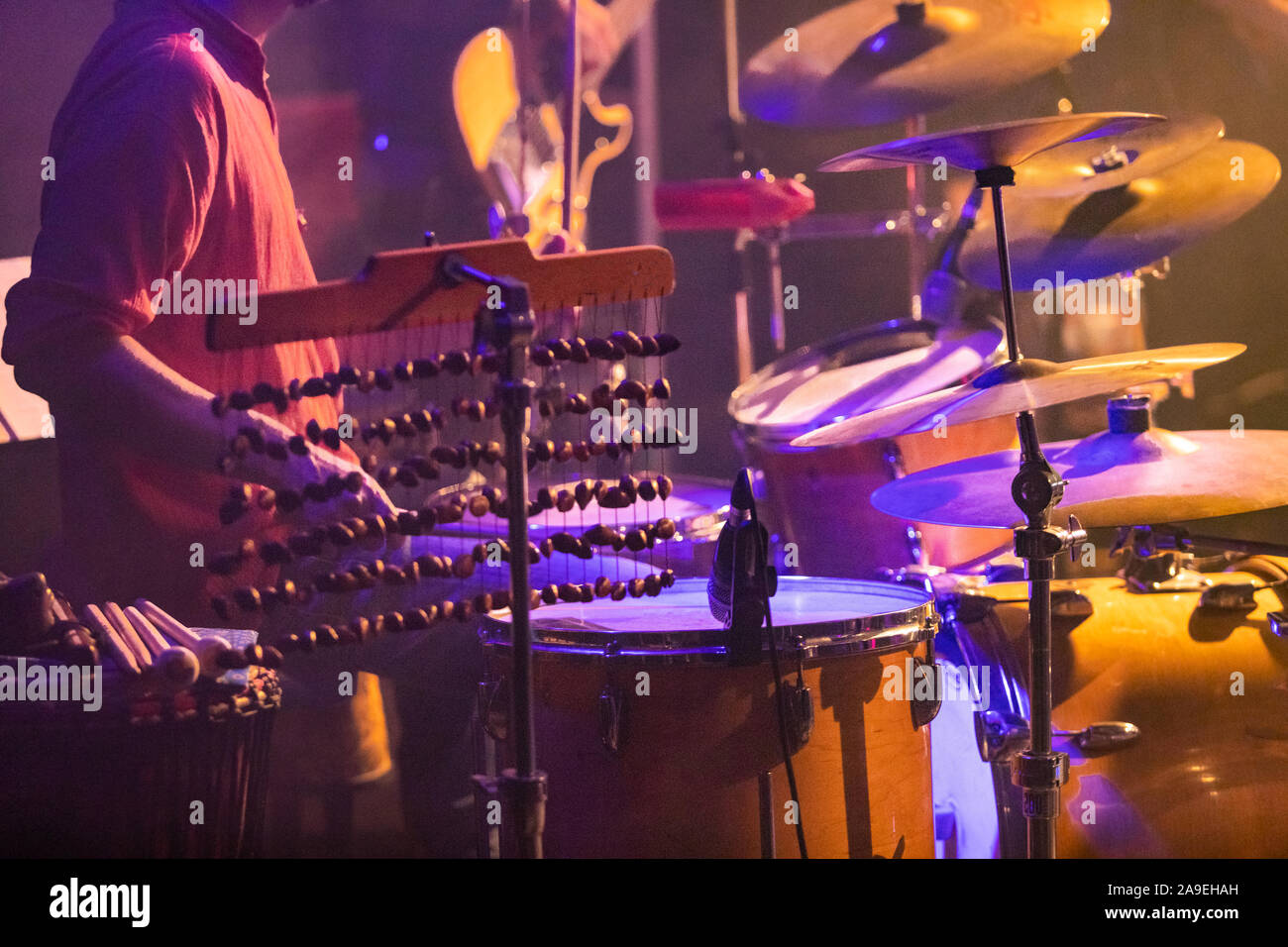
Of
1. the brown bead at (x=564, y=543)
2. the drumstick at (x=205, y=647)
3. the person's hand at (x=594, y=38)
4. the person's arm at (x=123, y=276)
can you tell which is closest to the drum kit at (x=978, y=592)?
the brown bead at (x=564, y=543)

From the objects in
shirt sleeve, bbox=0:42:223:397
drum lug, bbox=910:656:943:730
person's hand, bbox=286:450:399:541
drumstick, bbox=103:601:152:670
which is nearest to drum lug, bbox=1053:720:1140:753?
drum lug, bbox=910:656:943:730

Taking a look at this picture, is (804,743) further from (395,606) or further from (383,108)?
(383,108)

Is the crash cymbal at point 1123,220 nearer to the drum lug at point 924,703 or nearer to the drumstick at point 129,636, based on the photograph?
the drum lug at point 924,703

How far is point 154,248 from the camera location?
2.06 metres

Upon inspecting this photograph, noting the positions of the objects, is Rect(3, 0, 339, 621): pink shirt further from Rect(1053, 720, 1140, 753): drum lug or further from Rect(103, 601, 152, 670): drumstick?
Rect(1053, 720, 1140, 753): drum lug

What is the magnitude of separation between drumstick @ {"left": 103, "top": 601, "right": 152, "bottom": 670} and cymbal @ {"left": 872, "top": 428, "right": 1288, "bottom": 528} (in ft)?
3.96

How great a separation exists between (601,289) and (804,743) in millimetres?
748

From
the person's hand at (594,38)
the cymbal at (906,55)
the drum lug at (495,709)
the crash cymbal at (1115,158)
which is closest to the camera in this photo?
the drum lug at (495,709)

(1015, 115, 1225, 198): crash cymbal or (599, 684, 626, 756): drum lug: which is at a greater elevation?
(1015, 115, 1225, 198): crash cymbal

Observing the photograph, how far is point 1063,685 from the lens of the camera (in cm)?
211

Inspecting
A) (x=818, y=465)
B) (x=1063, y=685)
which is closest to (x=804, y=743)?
(x=1063, y=685)

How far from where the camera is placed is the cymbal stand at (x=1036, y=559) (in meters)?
1.85

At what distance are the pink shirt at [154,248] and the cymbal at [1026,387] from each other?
1.06 m

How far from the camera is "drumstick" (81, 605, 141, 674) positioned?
1699 millimetres
